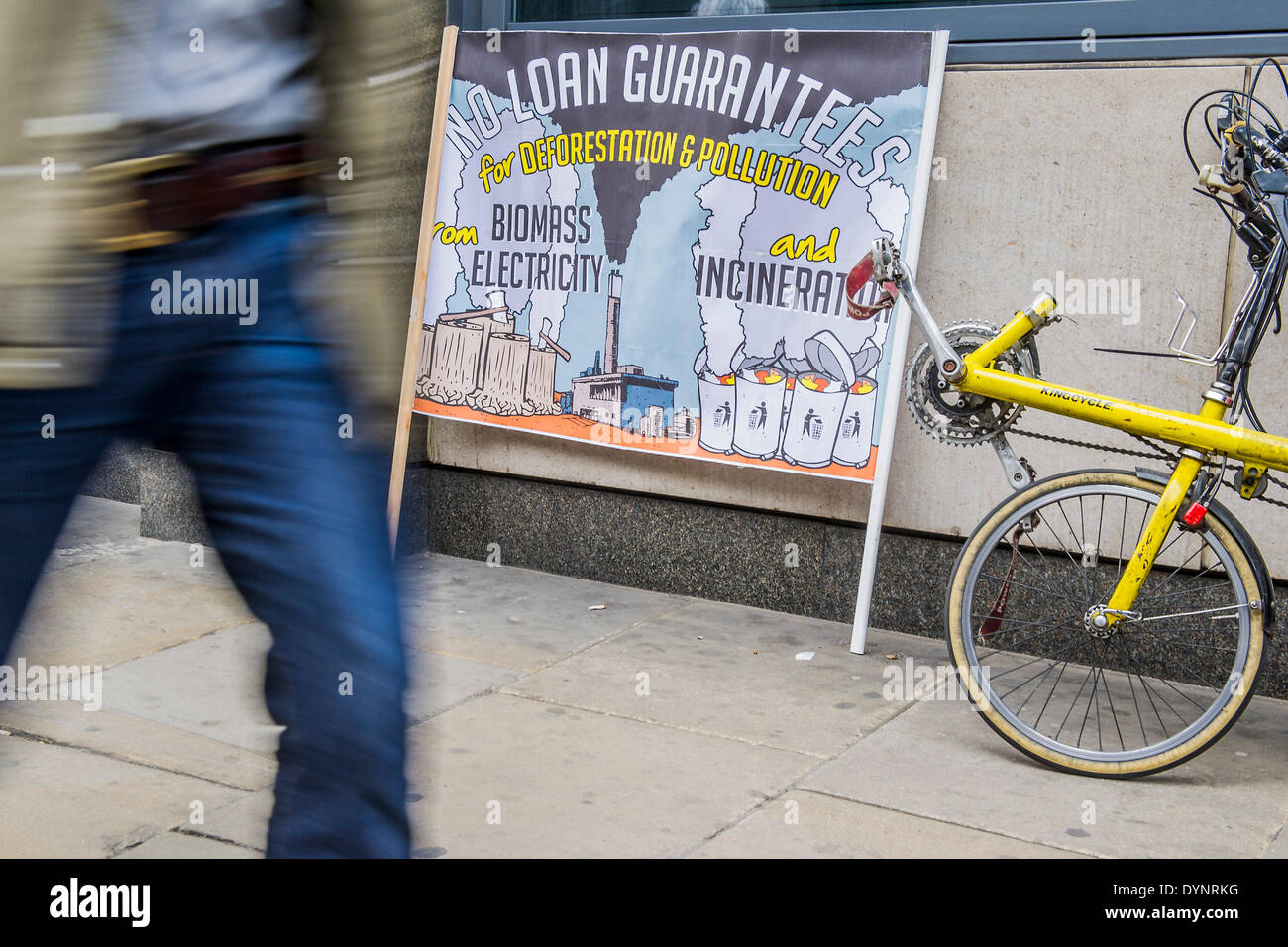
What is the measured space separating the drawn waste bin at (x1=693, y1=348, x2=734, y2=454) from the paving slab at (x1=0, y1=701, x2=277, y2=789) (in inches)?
75.2

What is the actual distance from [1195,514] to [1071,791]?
0.75 metres

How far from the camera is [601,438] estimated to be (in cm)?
492

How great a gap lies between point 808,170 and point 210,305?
3164 millimetres

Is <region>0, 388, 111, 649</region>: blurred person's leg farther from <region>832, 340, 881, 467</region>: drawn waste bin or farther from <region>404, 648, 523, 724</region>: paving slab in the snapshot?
<region>832, 340, 881, 467</region>: drawn waste bin

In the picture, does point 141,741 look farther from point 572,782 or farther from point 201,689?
point 572,782

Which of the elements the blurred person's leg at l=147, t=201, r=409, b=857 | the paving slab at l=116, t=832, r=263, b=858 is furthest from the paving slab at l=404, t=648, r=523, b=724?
the blurred person's leg at l=147, t=201, r=409, b=857

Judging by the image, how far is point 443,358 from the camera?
523 cm

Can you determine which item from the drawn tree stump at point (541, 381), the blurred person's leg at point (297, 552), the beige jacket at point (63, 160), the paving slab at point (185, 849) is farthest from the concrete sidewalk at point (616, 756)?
the beige jacket at point (63, 160)

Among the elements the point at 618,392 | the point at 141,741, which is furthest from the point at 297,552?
the point at 618,392

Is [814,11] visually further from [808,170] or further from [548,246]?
[548,246]

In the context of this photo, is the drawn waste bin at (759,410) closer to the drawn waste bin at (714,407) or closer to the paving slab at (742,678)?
the drawn waste bin at (714,407)
